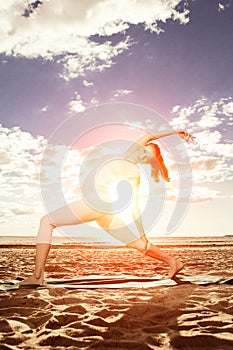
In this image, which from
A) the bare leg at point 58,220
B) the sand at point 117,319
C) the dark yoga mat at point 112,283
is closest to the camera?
the sand at point 117,319

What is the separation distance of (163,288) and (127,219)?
0.98 meters

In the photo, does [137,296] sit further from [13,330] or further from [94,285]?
[13,330]

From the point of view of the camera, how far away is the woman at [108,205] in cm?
412

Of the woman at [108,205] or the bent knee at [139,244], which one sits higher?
the woman at [108,205]

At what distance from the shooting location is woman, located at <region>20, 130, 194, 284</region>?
4.12 metres

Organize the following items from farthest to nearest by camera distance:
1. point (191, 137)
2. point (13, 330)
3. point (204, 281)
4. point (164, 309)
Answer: point (204, 281)
point (191, 137)
point (164, 309)
point (13, 330)

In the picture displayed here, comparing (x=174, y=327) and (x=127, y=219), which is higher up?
(x=127, y=219)

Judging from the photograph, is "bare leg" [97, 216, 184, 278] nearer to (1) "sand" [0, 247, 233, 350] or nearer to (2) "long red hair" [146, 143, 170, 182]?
(1) "sand" [0, 247, 233, 350]

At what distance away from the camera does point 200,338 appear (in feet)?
7.80

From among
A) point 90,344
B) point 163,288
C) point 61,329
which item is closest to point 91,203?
point 163,288

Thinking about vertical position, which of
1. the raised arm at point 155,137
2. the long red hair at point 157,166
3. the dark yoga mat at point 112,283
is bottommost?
the dark yoga mat at point 112,283

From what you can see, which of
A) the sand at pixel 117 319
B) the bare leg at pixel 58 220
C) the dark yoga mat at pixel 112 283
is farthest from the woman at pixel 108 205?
the sand at pixel 117 319

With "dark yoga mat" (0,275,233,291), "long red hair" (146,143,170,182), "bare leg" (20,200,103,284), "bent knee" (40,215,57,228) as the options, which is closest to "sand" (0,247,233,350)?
"dark yoga mat" (0,275,233,291)

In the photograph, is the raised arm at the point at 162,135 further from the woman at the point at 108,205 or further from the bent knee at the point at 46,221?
the bent knee at the point at 46,221
